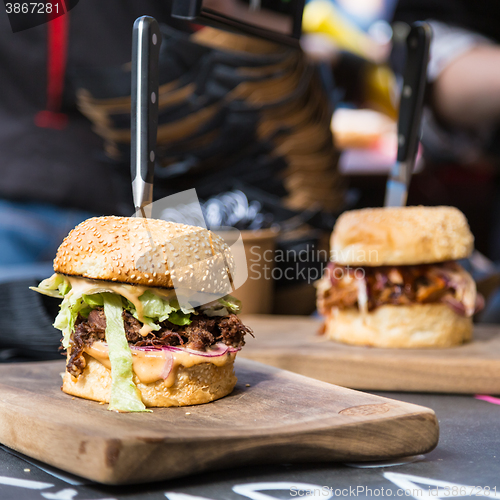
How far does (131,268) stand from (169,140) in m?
1.90

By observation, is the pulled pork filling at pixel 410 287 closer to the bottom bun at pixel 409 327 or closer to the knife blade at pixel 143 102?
the bottom bun at pixel 409 327

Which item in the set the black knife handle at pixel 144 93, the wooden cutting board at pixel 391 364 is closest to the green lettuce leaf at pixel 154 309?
the black knife handle at pixel 144 93

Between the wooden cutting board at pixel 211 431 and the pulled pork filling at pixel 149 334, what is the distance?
0.15 meters

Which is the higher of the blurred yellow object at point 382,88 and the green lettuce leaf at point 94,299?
the blurred yellow object at point 382,88

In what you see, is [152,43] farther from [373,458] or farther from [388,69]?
[388,69]

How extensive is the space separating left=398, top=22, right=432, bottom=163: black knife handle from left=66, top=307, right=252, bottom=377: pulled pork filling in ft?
4.95

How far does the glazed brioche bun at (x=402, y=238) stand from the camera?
2.56 meters

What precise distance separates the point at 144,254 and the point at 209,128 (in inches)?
72.6

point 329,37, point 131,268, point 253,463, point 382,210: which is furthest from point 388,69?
point 253,463

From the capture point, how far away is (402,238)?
2557 mm

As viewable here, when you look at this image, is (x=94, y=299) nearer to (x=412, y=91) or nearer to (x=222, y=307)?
(x=222, y=307)

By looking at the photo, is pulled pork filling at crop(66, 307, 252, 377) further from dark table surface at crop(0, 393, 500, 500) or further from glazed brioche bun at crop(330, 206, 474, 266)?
glazed brioche bun at crop(330, 206, 474, 266)

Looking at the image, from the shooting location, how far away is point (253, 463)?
1.35 m

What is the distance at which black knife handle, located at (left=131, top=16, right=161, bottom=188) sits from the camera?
5.64 feet
